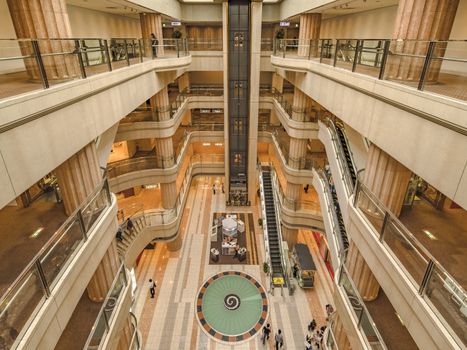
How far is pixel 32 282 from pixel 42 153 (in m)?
1.89

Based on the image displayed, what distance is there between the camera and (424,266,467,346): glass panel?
3645mm

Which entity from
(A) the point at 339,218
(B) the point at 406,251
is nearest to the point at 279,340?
(A) the point at 339,218

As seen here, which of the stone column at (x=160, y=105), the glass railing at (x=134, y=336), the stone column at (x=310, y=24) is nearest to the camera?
the glass railing at (x=134, y=336)

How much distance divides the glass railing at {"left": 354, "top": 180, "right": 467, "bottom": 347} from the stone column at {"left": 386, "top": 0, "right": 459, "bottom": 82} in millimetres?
2489

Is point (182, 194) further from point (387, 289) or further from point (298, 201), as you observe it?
point (387, 289)

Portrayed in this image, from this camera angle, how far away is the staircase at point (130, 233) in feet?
37.0

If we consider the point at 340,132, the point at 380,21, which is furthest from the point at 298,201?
the point at 380,21

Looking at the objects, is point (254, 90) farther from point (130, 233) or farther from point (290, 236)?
point (130, 233)

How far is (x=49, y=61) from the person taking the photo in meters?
4.82

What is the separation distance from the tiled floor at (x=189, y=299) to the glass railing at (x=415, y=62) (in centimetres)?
1064

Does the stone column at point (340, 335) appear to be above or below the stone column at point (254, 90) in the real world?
below

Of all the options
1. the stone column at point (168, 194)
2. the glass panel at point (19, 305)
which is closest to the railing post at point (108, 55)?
the glass panel at point (19, 305)

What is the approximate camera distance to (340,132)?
34.2ft

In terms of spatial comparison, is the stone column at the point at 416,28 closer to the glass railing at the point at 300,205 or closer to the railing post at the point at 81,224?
the railing post at the point at 81,224
